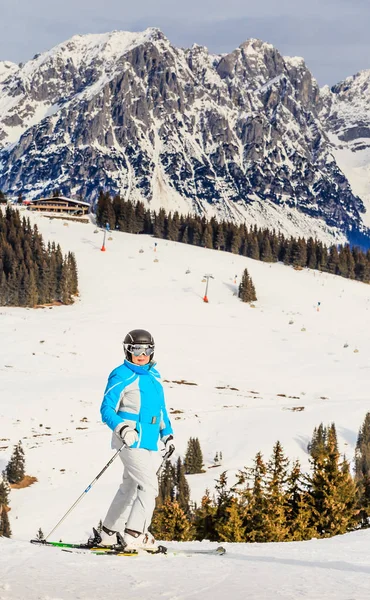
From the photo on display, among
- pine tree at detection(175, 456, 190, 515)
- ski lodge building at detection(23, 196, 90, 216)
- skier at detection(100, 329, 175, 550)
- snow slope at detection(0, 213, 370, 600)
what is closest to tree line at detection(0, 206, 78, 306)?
snow slope at detection(0, 213, 370, 600)

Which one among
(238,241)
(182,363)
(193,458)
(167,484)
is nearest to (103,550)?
(193,458)

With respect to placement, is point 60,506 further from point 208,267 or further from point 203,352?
point 208,267

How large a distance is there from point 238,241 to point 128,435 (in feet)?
419

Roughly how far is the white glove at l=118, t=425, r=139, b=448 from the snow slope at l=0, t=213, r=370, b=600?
1372 millimetres

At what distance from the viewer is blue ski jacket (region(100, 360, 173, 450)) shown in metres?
8.05

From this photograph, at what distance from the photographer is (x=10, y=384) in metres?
46.8

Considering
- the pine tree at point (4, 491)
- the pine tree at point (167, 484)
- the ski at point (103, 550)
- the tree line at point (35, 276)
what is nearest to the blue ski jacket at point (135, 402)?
the ski at point (103, 550)

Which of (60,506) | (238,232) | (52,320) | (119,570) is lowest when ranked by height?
(60,506)

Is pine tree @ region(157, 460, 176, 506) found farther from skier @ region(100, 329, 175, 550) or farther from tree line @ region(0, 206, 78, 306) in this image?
tree line @ region(0, 206, 78, 306)

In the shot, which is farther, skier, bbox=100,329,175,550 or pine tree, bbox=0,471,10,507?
pine tree, bbox=0,471,10,507

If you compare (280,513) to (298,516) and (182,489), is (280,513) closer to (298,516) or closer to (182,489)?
(298,516)

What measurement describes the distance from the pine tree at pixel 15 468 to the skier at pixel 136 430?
88.4 feet

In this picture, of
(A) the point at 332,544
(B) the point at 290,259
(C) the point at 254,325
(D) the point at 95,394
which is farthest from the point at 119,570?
(B) the point at 290,259

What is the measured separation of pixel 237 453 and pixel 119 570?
37431mm
